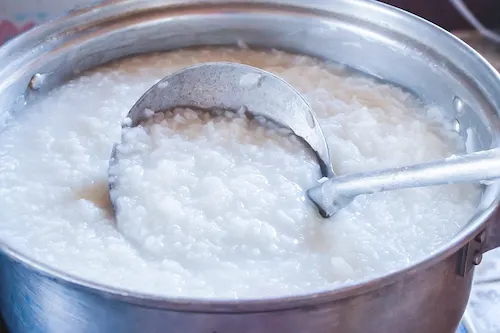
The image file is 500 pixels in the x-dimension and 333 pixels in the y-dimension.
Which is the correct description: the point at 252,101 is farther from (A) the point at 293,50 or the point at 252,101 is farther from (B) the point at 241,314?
(B) the point at 241,314

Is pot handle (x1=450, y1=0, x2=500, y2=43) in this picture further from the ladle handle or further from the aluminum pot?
the ladle handle

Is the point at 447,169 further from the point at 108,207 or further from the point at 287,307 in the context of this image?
the point at 108,207

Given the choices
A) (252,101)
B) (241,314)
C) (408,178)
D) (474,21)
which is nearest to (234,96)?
(252,101)

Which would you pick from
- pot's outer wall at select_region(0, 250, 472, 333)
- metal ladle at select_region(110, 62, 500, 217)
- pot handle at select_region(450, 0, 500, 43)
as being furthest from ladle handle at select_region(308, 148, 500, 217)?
pot handle at select_region(450, 0, 500, 43)

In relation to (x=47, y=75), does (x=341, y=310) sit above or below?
below

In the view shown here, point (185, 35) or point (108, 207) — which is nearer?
point (108, 207)

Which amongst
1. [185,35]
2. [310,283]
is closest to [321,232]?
[310,283]
